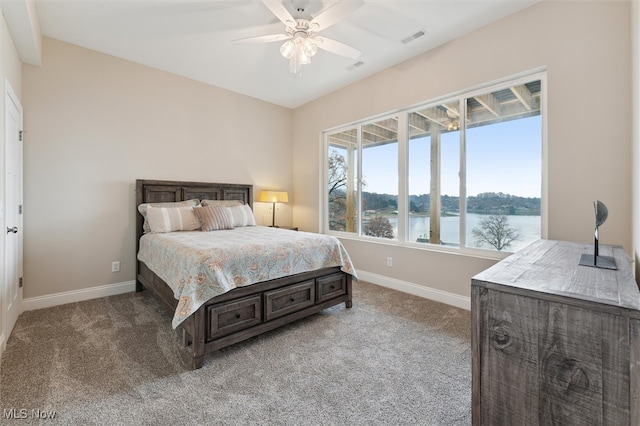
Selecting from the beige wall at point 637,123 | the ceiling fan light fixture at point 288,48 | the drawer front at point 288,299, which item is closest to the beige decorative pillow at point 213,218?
the drawer front at point 288,299

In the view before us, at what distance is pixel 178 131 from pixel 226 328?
3064 millimetres

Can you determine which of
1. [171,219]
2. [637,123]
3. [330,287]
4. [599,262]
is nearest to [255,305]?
[330,287]

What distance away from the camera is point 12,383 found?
5.84ft

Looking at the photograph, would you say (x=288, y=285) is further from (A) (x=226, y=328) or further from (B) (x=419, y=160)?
(B) (x=419, y=160)

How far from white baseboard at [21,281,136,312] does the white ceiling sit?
288 centimetres

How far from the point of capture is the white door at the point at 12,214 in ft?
7.61

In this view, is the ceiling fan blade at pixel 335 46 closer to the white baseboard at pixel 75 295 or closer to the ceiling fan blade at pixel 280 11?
the ceiling fan blade at pixel 280 11

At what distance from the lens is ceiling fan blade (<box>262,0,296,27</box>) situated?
2.12 metres

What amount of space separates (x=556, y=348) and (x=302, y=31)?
8.95 ft

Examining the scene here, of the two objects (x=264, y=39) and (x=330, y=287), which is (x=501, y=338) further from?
(x=264, y=39)

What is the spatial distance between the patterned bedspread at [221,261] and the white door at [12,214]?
105cm

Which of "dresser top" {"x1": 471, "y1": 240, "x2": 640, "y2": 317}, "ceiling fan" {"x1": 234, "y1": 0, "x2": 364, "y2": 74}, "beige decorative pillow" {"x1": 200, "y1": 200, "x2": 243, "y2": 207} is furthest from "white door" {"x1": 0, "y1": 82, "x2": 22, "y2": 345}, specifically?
"dresser top" {"x1": 471, "y1": 240, "x2": 640, "y2": 317}

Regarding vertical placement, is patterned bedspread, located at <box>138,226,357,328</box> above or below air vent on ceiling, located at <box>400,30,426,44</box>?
below

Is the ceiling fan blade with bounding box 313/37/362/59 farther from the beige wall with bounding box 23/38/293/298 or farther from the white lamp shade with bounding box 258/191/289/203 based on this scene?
the white lamp shade with bounding box 258/191/289/203
